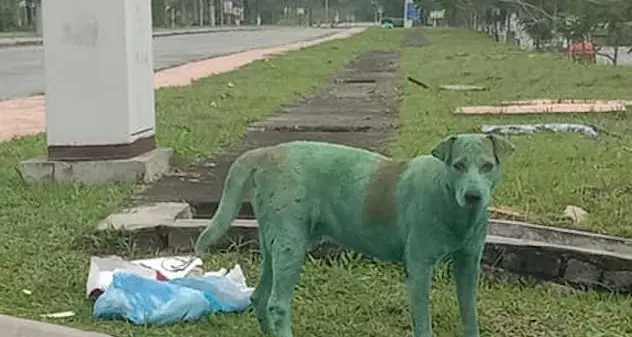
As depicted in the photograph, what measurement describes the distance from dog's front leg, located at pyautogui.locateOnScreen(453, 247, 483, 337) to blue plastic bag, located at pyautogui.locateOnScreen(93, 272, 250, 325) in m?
1.00

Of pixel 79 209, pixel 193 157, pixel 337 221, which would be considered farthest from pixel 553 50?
pixel 337 221

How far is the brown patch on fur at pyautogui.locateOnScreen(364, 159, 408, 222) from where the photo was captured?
12.8ft

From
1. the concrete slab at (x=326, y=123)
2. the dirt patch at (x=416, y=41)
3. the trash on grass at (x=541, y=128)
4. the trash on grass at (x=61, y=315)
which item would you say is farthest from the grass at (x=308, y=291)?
the dirt patch at (x=416, y=41)

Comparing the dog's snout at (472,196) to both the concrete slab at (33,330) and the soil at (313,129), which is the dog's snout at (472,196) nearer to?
the soil at (313,129)

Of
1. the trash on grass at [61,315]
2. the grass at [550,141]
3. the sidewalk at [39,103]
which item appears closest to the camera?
the trash on grass at [61,315]

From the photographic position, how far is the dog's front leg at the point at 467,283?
3.93m

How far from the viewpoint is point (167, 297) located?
15.2ft

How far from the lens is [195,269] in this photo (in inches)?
203

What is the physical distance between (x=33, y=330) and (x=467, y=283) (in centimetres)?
158

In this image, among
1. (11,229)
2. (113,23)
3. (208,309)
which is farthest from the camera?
(113,23)

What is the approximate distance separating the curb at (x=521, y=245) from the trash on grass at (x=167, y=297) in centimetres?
45

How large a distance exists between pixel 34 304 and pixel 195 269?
2.32 ft

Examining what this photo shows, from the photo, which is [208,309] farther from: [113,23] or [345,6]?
[345,6]

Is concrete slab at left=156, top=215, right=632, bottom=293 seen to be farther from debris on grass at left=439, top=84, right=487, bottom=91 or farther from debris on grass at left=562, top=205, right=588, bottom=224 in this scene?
debris on grass at left=439, top=84, right=487, bottom=91
